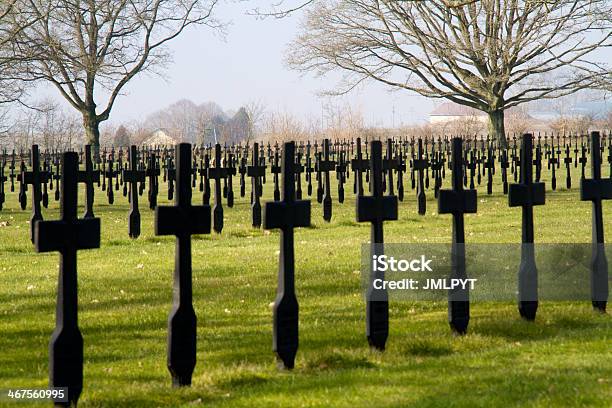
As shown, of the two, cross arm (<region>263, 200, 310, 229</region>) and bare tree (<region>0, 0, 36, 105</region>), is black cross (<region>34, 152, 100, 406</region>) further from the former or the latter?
bare tree (<region>0, 0, 36, 105</region>)

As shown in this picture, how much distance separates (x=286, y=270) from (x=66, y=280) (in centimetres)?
143

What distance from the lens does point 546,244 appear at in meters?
13.8

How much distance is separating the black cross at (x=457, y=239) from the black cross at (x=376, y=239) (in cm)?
65

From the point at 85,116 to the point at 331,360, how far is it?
44.9 metres

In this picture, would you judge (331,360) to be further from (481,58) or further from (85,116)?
(85,116)

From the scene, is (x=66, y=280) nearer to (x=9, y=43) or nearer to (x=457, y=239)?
(x=457, y=239)

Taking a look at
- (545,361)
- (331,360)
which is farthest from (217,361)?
(545,361)

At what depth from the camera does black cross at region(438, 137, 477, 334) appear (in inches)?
285

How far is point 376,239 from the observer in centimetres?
670

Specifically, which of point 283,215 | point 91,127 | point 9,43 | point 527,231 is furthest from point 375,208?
point 91,127

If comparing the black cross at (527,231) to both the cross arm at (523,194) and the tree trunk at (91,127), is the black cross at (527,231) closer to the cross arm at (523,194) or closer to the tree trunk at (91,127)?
the cross arm at (523,194)

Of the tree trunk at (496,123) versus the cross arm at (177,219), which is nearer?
the cross arm at (177,219)

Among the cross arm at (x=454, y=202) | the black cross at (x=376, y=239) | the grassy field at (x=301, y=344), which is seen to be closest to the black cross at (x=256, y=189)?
the grassy field at (x=301, y=344)

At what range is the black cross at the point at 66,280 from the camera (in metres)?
5.18
